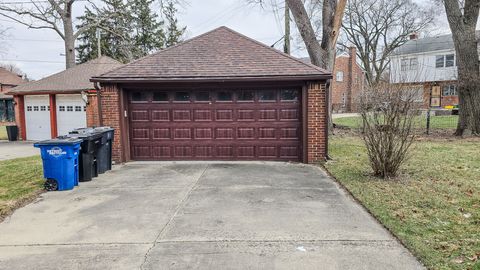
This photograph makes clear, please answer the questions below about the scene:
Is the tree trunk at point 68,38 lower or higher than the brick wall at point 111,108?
higher

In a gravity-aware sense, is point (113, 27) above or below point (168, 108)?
above

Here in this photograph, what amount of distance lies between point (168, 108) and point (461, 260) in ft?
26.4

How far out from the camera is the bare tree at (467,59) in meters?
13.7

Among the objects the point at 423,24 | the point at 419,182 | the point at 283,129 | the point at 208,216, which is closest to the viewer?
the point at 208,216

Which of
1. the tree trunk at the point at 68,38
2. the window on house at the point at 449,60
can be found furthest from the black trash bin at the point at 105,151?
the window on house at the point at 449,60

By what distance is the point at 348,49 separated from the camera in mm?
38812

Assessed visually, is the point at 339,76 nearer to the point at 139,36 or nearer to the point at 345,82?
the point at 345,82

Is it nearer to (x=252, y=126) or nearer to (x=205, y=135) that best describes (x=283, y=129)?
(x=252, y=126)

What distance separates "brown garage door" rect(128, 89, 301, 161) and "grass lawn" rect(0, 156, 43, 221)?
109 inches

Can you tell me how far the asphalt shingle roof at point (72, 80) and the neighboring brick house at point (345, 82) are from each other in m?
26.3

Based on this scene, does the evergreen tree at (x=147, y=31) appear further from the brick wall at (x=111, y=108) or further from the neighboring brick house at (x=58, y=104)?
the brick wall at (x=111, y=108)

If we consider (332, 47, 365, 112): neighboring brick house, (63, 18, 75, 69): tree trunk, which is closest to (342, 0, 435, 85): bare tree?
(332, 47, 365, 112): neighboring brick house

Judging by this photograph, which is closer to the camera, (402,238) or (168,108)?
(402,238)

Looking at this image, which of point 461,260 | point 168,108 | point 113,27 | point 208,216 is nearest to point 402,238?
point 461,260
